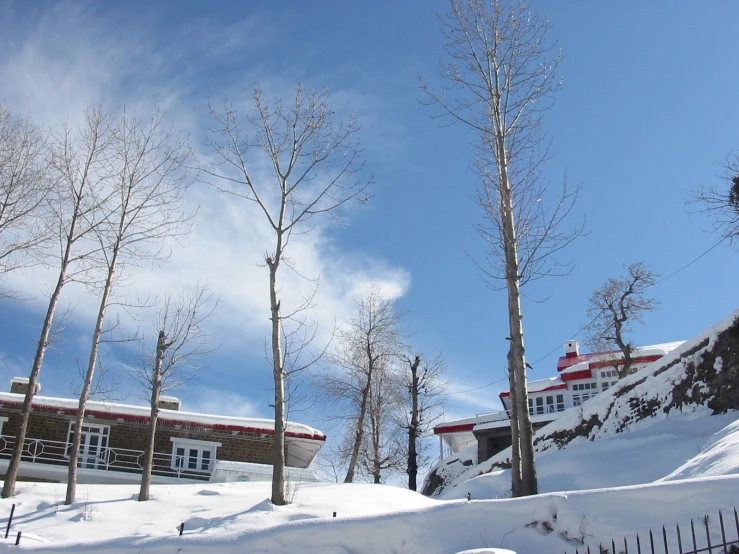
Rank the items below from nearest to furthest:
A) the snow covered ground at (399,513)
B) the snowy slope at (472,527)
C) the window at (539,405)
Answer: the snowy slope at (472,527) → the snow covered ground at (399,513) → the window at (539,405)

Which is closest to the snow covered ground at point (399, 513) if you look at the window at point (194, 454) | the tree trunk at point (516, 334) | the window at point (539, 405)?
the tree trunk at point (516, 334)

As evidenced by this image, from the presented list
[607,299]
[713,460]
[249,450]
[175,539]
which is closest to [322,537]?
[175,539]

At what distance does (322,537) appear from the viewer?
7.81 meters

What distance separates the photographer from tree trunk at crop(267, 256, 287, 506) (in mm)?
12602

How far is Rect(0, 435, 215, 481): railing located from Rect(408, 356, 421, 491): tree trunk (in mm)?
8599

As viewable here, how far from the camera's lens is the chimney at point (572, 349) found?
158 feet

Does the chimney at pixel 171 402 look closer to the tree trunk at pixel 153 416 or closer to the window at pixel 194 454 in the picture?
the window at pixel 194 454

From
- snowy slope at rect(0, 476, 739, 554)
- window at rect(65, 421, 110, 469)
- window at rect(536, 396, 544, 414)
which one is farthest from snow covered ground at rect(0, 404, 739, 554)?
window at rect(536, 396, 544, 414)

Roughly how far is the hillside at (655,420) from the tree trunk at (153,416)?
9.63m

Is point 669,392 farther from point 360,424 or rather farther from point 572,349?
point 572,349

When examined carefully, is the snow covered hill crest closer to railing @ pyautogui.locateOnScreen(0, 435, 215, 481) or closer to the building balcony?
the building balcony

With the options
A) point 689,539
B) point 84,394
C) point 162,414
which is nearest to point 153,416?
point 84,394

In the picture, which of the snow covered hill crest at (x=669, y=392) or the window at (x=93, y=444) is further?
the window at (x=93, y=444)

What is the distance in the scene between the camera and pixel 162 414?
A: 80.5ft
